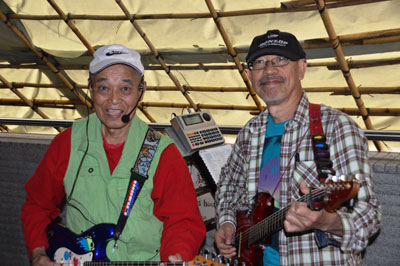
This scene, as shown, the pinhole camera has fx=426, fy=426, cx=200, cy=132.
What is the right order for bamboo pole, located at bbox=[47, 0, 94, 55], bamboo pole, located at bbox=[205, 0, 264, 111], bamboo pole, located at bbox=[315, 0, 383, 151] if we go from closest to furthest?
bamboo pole, located at bbox=[315, 0, 383, 151] < bamboo pole, located at bbox=[205, 0, 264, 111] < bamboo pole, located at bbox=[47, 0, 94, 55]

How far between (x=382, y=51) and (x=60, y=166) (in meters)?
6.72

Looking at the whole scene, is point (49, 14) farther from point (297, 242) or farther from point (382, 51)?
point (297, 242)

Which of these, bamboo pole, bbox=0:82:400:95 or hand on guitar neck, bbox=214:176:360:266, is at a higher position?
bamboo pole, bbox=0:82:400:95

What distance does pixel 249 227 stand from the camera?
6.64 feet

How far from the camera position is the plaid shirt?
1.60 metres

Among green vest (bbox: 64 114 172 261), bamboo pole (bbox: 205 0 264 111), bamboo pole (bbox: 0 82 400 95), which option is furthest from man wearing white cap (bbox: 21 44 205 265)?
bamboo pole (bbox: 0 82 400 95)

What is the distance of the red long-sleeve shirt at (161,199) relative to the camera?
6.39 feet

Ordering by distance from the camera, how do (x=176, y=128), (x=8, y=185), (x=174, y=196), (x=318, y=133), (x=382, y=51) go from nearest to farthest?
(x=318, y=133) → (x=174, y=196) → (x=176, y=128) → (x=8, y=185) → (x=382, y=51)

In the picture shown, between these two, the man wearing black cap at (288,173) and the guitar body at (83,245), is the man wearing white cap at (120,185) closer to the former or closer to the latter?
the guitar body at (83,245)

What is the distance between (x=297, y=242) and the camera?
179cm

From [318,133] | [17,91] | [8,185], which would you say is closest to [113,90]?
[318,133]

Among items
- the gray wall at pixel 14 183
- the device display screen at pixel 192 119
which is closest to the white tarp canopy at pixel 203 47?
the device display screen at pixel 192 119

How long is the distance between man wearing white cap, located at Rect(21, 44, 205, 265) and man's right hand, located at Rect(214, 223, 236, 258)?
17 cm

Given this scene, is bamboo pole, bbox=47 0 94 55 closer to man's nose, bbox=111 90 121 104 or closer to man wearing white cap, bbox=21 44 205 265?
man wearing white cap, bbox=21 44 205 265
